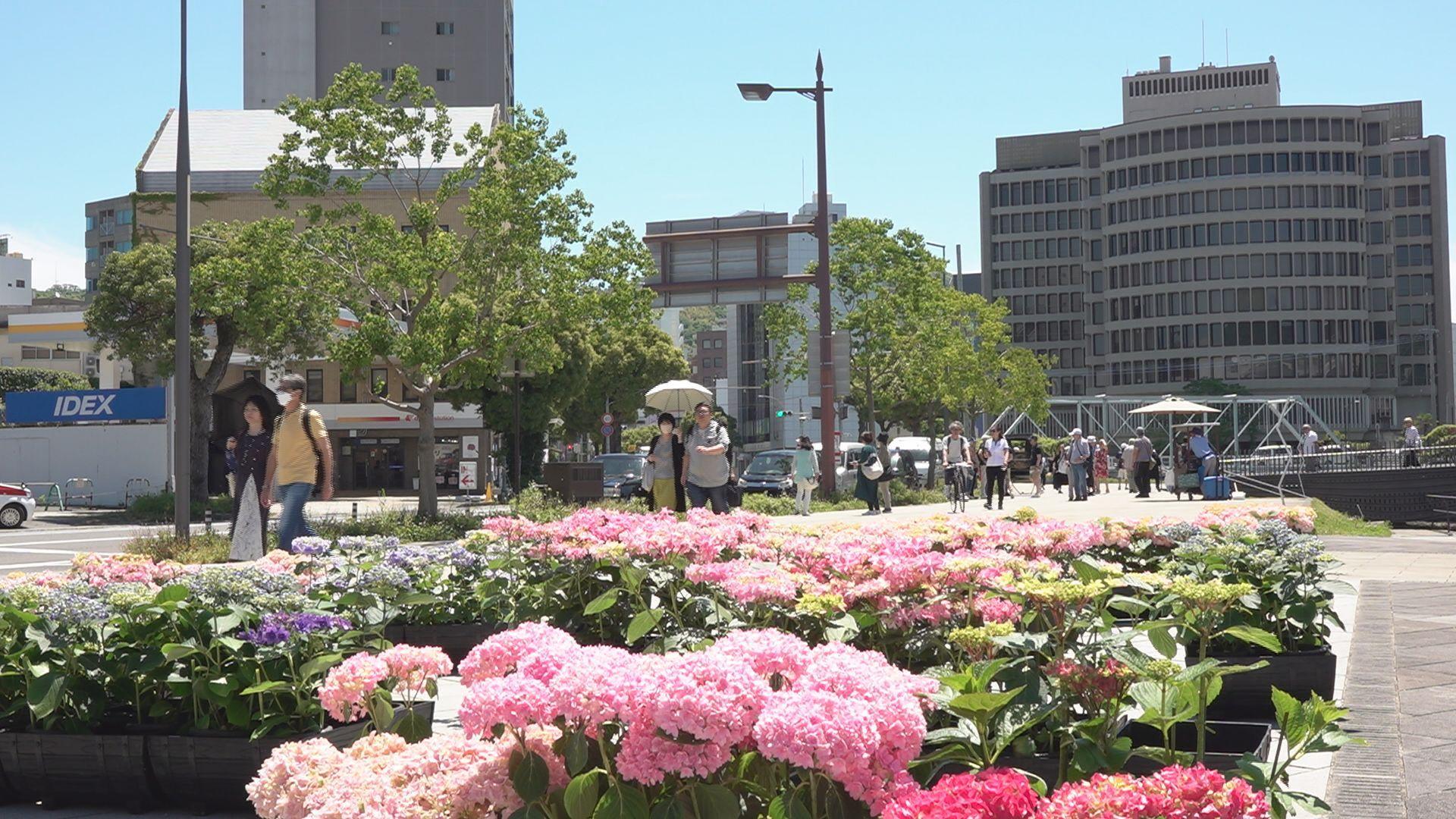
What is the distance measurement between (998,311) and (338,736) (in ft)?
206

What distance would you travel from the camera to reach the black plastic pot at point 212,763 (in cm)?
510

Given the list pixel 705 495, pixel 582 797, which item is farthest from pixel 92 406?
pixel 582 797

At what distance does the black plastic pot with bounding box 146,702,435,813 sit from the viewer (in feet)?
16.7

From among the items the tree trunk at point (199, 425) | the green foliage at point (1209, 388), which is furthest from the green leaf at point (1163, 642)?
the green foliage at point (1209, 388)

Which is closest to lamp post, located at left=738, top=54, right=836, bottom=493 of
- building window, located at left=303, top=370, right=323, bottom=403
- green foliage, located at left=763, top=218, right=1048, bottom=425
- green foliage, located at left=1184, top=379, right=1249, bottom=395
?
green foliage, located at left=763, top=218, right=1048, bottom=425

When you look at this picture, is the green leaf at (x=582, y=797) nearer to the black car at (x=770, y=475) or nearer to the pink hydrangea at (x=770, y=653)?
the pink hydrangea at (x=770, y=653)

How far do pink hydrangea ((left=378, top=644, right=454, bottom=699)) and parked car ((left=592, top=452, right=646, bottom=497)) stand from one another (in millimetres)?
33058

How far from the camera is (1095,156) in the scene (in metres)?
119

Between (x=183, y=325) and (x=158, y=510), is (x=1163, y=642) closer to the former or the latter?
(x=183, y=325)

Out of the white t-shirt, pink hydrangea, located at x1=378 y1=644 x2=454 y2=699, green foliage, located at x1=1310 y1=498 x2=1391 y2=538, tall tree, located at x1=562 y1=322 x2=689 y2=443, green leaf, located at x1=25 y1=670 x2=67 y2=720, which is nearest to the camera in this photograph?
pink hydrangea, located at x1=378 y1=644 x2=454 y2=699

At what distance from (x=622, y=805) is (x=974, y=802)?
78cm

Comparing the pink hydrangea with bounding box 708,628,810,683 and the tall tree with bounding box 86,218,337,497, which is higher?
the tall tree with bounding box 86,218,337,497

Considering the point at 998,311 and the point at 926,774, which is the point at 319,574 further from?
the point at 998,311

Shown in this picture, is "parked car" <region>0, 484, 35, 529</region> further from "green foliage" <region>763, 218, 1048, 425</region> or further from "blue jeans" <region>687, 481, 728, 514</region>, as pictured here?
"blue jeans" <region>687, 481, 728, 514</region>
